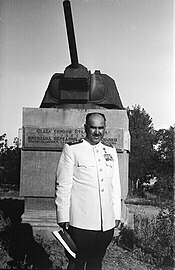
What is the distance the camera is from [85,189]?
3.64 meters

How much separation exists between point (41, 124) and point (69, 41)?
4.76ft

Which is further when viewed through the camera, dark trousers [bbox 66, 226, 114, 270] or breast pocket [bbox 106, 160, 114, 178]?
breast pocket [bbox 106, 160, 114, 178]

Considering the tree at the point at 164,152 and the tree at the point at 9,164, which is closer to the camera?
the tree at the point at 9,164

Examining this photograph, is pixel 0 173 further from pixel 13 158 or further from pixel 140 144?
pixel 140 144

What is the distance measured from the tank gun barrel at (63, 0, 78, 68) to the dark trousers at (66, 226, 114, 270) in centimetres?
413

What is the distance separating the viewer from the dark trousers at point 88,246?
3.60 meters

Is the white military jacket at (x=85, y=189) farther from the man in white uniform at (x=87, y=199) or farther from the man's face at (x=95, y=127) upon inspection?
the man's face at (x=95, y=127)

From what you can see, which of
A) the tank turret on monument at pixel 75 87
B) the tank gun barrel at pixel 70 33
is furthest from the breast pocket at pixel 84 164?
the tank gun barrel at pixel 70 33

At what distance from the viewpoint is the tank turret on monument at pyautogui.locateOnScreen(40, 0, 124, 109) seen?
23.5 feet

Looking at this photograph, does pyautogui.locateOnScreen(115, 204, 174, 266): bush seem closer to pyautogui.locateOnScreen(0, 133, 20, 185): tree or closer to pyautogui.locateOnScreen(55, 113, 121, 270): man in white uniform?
pyautogui.locateOnScreen(55, 113, 121, 270): man in white uniform

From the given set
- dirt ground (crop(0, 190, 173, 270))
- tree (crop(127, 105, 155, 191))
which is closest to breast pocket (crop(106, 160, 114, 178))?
dirt ground (crop(0, 190, 173, 270))

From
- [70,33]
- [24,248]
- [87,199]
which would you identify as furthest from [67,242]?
[70,33]

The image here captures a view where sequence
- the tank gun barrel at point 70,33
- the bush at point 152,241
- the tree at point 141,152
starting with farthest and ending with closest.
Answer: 1. the tree at point 141,152
2. the tank gun barrel at point 70,33
3. the bush at point 152,241

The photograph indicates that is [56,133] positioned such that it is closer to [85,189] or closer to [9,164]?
[85,189]
